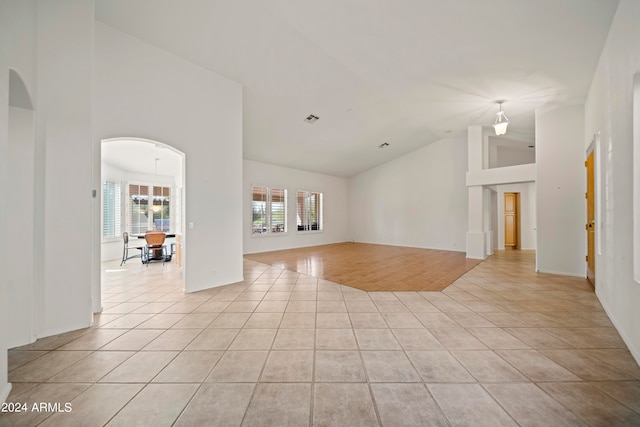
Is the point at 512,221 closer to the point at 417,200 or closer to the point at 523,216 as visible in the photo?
the point at 523,216

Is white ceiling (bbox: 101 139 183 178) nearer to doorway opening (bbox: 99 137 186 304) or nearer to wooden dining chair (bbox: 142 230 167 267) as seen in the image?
doorway opening (bbox: 99 137 186 304)

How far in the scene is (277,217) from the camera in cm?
930

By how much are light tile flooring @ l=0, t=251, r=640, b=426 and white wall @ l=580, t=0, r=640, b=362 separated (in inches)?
12.3

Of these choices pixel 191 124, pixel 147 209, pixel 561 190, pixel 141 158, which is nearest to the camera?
pixel 191 124

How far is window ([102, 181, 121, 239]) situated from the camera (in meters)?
7.14

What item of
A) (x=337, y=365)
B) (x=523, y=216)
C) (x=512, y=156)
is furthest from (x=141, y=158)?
(x=523, y=216)

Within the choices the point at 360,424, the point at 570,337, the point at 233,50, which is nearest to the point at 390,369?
the point at 360,424

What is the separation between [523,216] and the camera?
356 inches

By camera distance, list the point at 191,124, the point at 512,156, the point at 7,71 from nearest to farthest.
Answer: the point at 7,71 < the point at 191,124 < the point at 512,156

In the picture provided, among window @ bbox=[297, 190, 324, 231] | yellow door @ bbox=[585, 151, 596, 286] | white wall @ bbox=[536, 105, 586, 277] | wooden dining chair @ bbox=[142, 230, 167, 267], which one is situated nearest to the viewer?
yellow door @ bbox=[585, 151, 596, 286]

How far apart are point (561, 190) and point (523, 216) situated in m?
4.51

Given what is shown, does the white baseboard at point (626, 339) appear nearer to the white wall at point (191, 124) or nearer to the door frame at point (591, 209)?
the door frame at point (591, 209)

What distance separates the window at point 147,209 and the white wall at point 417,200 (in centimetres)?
774

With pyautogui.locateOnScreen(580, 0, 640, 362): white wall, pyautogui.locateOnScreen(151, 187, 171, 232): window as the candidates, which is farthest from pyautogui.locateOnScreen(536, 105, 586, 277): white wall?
pyautogui.locateOnScreen(151, 187, 171, 232): window
